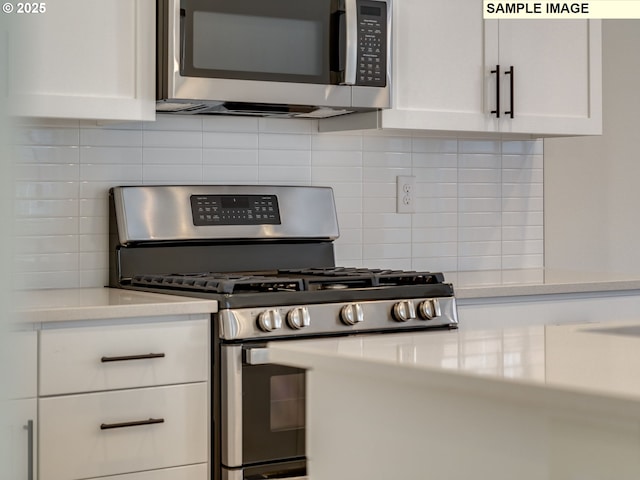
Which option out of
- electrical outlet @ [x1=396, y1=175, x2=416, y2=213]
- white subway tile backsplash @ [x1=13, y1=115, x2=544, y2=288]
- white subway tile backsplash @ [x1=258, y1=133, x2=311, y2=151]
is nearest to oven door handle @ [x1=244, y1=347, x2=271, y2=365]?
white subway tile backsplash @ [x1=13, y1=115, x2=544, y2=288]

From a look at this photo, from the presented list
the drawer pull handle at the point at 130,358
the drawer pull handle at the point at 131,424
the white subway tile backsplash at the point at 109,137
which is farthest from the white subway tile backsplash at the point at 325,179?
the drawer pull handle at the point at 131,424

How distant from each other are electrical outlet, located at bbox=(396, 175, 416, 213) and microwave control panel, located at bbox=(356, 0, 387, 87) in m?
0.55

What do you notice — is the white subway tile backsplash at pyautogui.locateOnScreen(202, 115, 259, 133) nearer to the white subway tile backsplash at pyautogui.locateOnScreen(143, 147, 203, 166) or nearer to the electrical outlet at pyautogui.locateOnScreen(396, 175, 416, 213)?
the white subway tile backsplash at pyautogui.locateOnScreen(143, 147, 203, 166)

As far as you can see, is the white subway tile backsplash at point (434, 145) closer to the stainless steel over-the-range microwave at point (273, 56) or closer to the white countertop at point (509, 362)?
the stainless steel over-the-range microwave at point (273, 56)

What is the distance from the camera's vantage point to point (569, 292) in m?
2.95

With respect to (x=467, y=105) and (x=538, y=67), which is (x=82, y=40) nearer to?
(x=467, y=105)

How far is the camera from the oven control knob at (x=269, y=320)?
228cm

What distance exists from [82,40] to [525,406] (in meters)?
1.80

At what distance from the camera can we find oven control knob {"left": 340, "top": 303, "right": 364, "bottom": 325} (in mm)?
2408

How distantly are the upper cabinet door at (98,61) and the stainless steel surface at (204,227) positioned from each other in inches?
12.7

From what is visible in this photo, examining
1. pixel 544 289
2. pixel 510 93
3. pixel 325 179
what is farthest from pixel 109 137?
pixel 544 289

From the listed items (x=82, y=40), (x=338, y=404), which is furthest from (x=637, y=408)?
(x=82, y=40)

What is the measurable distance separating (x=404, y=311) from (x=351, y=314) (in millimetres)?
177

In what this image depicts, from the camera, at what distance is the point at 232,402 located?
7.43ft
